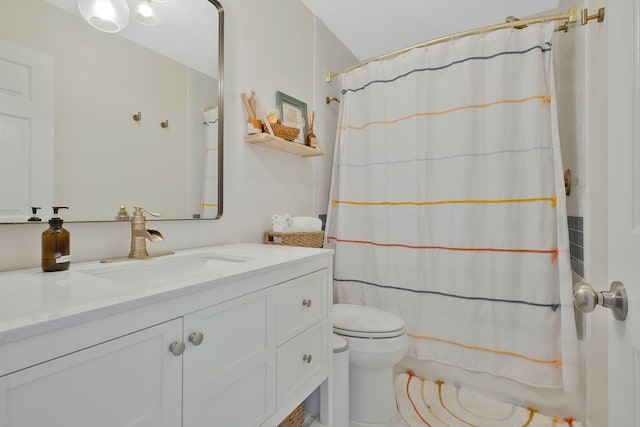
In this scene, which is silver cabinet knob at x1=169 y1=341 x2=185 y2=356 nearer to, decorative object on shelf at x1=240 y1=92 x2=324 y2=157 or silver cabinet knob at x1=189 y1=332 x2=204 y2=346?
silver cabinet knob at x1=189 y1=332 x2=204 y2=346

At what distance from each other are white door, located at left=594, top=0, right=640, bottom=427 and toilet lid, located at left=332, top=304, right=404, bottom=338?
0.87 metres

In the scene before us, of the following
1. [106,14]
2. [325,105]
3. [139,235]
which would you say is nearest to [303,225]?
[139,235]

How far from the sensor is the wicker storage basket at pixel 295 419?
3.52ft

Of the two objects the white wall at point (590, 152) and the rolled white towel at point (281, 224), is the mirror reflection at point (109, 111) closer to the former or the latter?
the rolled white towel at point (281, 224)

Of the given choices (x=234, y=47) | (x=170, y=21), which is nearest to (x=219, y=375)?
(x=170, y=21)

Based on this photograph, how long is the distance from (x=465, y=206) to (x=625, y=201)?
3.77 ft

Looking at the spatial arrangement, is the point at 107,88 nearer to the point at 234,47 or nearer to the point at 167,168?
the point at 167,168

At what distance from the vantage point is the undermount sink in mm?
870

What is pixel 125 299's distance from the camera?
0.54 meters

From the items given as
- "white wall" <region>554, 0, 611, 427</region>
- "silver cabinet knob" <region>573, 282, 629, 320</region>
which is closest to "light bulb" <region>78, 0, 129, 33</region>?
"silver cabinet knob" <region>573, 282, 629, 320</region>

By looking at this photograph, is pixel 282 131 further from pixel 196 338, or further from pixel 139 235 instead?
pixel 196 338

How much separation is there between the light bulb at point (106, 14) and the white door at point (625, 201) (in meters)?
1.33

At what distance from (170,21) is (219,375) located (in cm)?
128

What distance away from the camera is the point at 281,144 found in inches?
61.6
